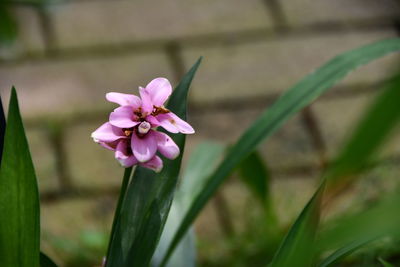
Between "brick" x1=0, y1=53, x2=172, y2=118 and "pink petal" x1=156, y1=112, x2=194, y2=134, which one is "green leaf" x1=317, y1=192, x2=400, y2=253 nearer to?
"pink petal" x1=156, y1=112, x2=194, y2=134

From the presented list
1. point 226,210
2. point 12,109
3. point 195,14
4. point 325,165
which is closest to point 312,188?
point 325,165

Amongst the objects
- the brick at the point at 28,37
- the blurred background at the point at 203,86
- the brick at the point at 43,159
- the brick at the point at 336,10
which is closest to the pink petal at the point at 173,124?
the blurred background at the point at 203,86

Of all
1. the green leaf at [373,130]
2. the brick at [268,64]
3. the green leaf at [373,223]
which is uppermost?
the brick at [268,64]

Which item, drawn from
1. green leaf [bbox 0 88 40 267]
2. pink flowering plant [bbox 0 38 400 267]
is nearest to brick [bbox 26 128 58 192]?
pink flowering plant [bbox 0 38 400 267]

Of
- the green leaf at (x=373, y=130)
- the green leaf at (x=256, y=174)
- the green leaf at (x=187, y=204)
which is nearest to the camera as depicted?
the green leaf at (x=373, y=130)

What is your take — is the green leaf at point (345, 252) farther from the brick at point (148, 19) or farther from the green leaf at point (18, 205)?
the brick at point (148, 19)

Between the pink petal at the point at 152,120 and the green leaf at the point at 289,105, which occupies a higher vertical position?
the green leaf at the point at 289,105

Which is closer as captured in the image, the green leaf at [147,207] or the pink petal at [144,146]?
the pink petal at [144,146]

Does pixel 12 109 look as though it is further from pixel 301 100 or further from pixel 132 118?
pixel 301 100
